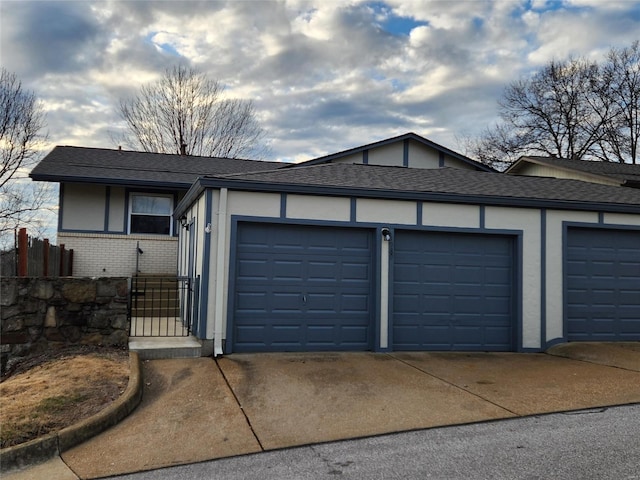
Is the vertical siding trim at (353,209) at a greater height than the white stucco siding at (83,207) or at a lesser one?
lesser

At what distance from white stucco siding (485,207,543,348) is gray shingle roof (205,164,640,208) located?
35 cm

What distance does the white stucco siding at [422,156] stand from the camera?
51.4ft

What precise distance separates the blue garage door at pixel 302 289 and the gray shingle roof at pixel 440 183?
87 centimetres

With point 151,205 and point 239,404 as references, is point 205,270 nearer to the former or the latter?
point 239,404

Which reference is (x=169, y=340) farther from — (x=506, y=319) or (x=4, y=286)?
(x=506, y=319)

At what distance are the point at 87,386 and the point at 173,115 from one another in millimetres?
26936

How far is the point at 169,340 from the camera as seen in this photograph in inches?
327

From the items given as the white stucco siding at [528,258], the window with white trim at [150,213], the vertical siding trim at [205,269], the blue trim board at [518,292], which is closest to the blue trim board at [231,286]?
the vertical siding trim at [205,269]

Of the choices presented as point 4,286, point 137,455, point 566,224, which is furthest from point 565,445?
point 4,286

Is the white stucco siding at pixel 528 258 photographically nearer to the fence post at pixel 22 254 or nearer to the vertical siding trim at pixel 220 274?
the vertical siding trim at pixel 220 274

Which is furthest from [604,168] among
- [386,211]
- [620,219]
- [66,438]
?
[66,438]

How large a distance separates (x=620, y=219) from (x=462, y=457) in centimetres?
774

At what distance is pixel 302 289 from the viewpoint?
8.57m

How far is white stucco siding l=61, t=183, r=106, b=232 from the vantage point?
1464cm
